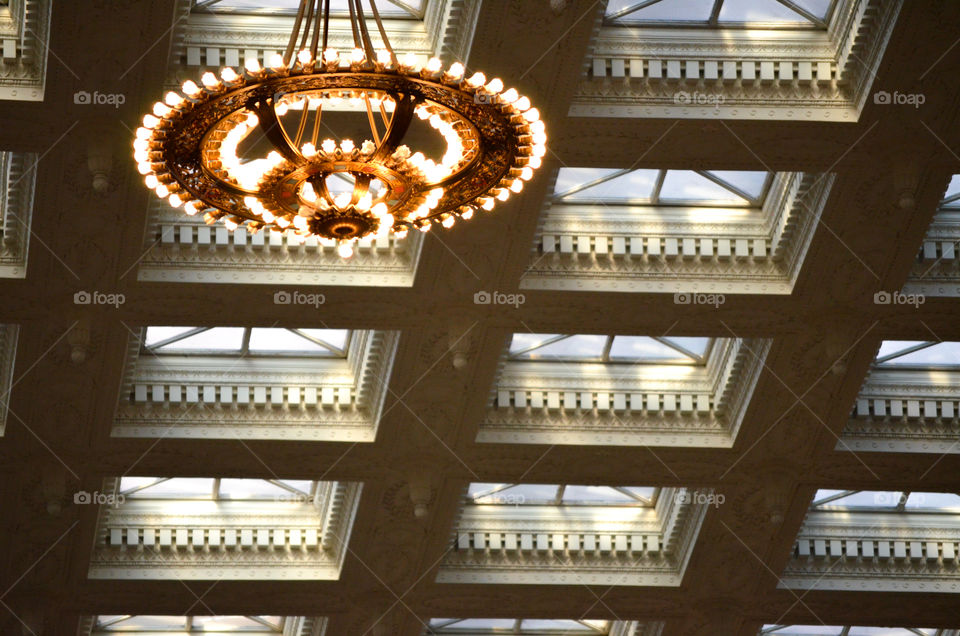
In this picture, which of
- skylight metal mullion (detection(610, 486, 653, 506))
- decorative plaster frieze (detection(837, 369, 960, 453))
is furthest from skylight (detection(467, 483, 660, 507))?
decorative plaster frieze (detection(837, 369, 960, 453))

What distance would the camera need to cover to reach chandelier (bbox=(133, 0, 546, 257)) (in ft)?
33.6

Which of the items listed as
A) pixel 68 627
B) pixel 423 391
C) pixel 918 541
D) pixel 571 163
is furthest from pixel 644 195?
pixel 68 627

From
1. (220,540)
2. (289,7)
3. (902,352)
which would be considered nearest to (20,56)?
(289,7)

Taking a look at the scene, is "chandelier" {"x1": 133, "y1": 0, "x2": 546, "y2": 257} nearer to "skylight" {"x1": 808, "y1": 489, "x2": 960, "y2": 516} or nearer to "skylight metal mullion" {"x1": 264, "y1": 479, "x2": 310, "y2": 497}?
"skylight metal mullion" {"x1": 264, "y1": 479, "x2": 310, "y2": 497}

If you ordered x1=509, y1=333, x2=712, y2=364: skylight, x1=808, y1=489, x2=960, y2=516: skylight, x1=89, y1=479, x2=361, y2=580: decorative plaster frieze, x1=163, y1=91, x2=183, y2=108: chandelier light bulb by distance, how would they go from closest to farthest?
x1=163, y1=91, x2=183, y2=108: chandelier light bulb < x1=509, y1=333, x2=712, y2=364: skylight < x1=89, y1=479, x2=361, y2=580: decorative plaster frieze < x1=808, y1=489, x2=960, y2=516: skylight

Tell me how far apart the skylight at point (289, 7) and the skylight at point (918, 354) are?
6.74 metres

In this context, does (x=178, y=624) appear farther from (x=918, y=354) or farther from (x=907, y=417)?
(x=918, y=354)

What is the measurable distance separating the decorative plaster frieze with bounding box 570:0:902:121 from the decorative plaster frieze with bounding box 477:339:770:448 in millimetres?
3683

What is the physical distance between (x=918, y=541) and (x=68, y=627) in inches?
394

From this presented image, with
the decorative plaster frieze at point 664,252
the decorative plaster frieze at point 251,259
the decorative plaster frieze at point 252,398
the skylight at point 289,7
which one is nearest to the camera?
the skylight at point 289,7

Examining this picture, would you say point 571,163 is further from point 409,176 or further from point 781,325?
point 409,176

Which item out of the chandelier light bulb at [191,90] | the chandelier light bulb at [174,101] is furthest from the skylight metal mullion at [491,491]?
the chandelier light bulb at [191,90]

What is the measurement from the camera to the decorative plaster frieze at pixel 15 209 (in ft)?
49.7

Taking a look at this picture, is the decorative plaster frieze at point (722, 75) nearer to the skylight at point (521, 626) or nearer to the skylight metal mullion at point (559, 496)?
the skylight metal mullion at point (559, 496)
